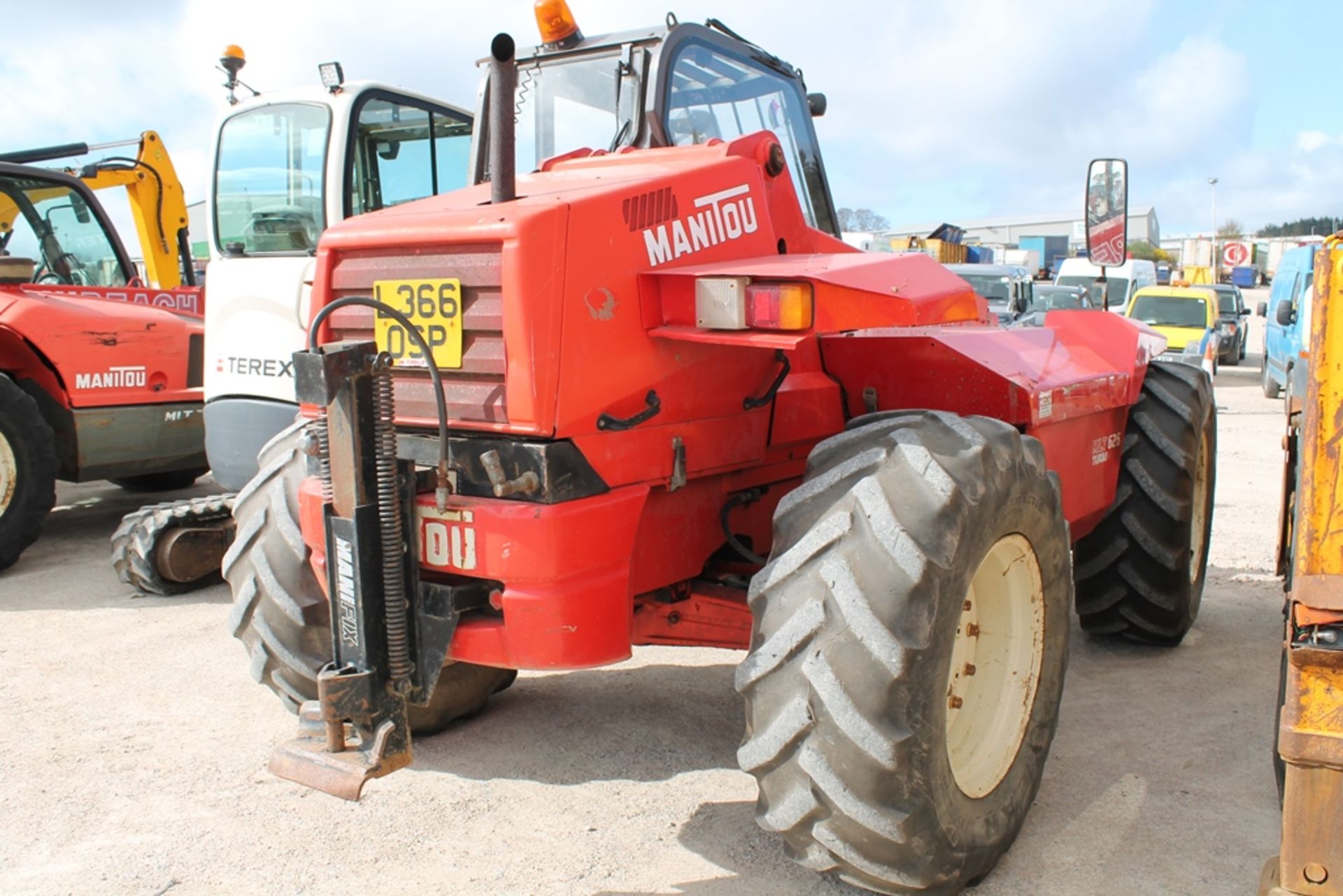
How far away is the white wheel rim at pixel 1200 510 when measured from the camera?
17.0 ft

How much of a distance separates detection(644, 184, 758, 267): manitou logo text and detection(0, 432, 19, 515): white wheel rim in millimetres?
5293

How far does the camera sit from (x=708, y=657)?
16.3 feet

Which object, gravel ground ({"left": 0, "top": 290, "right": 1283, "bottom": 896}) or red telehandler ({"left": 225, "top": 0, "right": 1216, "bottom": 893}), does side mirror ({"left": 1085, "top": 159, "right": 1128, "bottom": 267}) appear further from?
gravel ground ({"left": 0, "top": 290, "right": 1283, "bottom": 896})

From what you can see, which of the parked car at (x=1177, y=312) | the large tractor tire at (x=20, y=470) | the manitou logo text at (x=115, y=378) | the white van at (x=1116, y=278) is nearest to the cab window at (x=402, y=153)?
the manitou logo text at (x=115, y=378)

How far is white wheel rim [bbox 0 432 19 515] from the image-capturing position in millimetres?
6703

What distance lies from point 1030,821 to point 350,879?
2.00 m

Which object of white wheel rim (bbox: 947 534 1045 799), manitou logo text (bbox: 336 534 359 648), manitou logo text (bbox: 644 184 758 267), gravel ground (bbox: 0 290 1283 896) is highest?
manitou logo text (bbox: 644 184 758 267)

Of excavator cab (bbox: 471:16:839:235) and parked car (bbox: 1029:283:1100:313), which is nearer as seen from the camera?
excavator cab (bbox: 471:16:839:235)

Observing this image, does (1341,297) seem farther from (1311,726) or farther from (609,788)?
(609,788)

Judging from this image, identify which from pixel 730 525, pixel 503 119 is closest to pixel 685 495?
pixel 730 525

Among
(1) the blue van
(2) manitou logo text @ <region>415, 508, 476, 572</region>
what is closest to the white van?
(1) the blue van

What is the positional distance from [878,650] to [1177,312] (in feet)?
62.3

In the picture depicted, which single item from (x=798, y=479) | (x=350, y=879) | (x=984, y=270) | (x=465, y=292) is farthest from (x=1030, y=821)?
(x=984, y=270)

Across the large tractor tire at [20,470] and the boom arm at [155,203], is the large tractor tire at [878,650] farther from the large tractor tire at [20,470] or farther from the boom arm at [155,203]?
the boom arm at [155,203]
